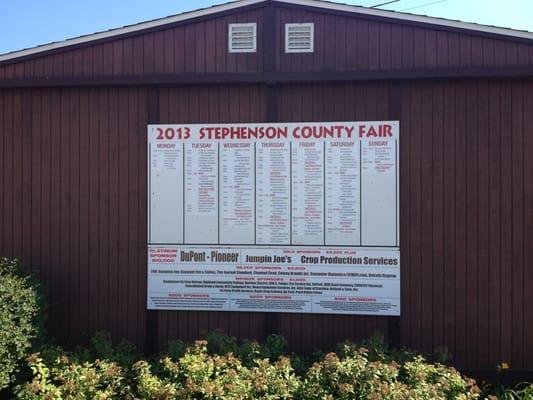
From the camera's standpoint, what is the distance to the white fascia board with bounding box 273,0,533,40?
5625mm

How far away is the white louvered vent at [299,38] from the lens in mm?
5949

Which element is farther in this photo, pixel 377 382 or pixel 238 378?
pixel 238 378

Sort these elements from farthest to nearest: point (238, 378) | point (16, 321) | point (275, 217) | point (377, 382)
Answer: point (275, 217)
point (16, 321)
point (238, 378)
point (377, 382)

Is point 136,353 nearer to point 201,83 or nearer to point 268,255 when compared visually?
point 268,255

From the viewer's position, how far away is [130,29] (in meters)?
6.10

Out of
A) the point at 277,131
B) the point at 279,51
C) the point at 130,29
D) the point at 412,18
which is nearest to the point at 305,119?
the point at 277,131

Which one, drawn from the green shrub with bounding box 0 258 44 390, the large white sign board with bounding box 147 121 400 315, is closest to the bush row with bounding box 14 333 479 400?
the green shrub with bounding box 0 258 44 390

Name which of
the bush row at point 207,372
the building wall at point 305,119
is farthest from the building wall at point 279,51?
the bush row at point 207,372

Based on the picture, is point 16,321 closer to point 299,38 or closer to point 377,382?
point 377,382

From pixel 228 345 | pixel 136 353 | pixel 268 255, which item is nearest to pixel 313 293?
pixel 268 255

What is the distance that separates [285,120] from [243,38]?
1154mm

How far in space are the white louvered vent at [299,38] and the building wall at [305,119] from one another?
45cm

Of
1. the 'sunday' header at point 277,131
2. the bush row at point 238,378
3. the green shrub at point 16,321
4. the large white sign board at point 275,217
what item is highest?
the 'sunday' header at point 277,131

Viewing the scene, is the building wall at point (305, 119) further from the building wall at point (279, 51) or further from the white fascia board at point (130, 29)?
the white fascia board at point (130, 29)
